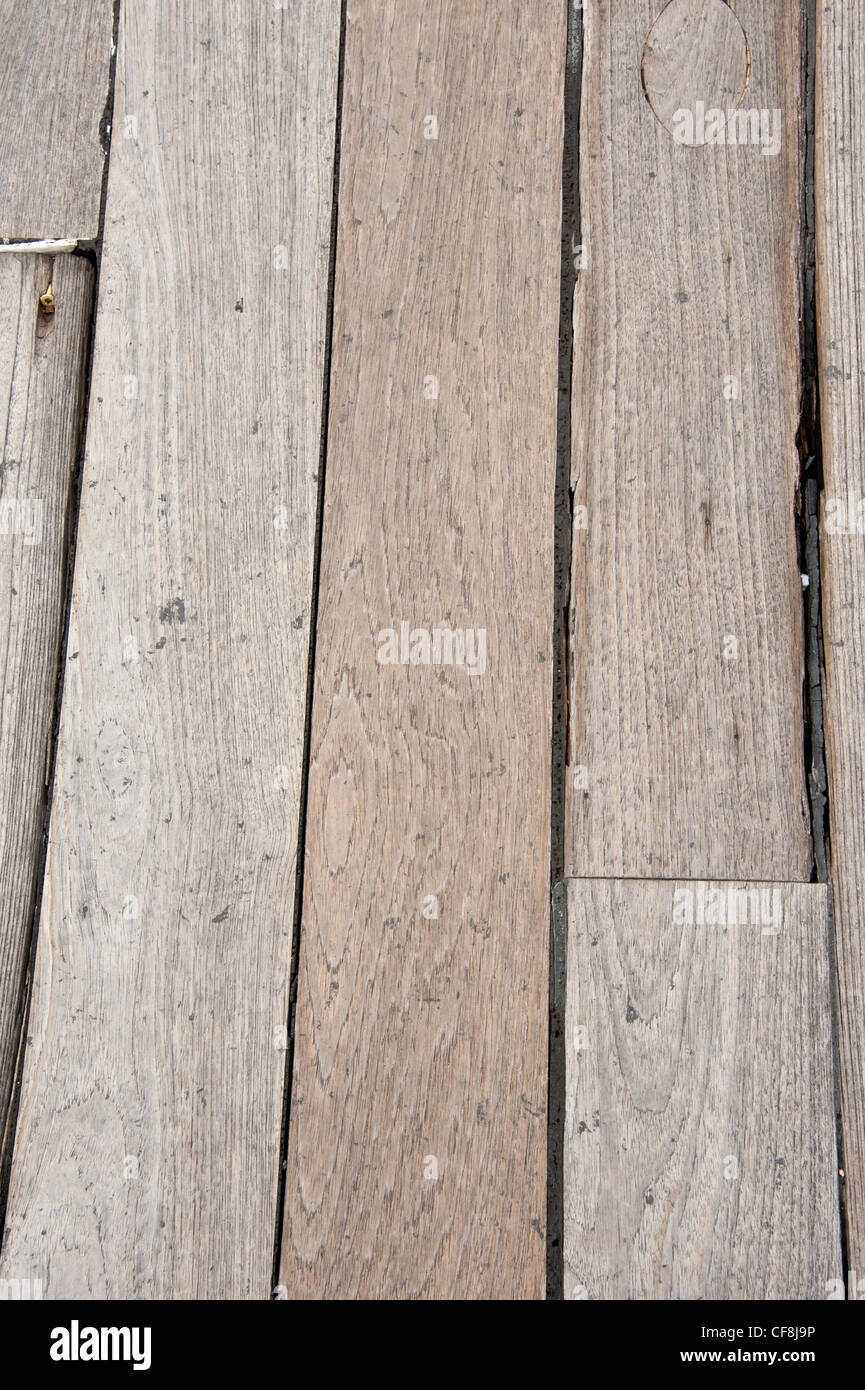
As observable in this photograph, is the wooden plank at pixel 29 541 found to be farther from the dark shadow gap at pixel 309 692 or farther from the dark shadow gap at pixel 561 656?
the dark shadow gap at pixel 561 656

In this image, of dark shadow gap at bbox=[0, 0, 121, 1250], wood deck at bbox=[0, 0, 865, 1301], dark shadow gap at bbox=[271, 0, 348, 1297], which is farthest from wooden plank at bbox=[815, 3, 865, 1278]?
dark shadow gap at bbox=[0, 0, 121, 1250]

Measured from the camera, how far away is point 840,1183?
2.15ft

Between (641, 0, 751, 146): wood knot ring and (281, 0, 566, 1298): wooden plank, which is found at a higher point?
(641, 0, 751, 146): wood knot ring

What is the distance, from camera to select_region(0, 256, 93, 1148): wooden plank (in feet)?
2.27

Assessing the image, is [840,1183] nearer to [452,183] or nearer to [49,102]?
[452,183]

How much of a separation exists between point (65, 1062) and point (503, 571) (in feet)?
1.58

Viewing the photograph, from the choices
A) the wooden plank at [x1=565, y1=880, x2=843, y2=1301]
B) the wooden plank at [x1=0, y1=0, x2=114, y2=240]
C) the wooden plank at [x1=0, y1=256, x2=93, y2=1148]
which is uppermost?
the wooden plank at [x1=0, y1=0, x2=114, y2=240]

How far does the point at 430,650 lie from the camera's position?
2.26 feet

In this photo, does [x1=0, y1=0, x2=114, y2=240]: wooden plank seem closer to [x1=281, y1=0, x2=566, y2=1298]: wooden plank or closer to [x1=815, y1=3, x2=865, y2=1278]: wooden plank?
[x1=281, y1=0, x2=566, y2=1298]: wooden plank

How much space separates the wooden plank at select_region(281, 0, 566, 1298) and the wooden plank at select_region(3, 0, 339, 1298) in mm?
29

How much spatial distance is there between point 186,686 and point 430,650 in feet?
0.61

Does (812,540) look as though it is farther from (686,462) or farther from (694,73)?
(694,73)

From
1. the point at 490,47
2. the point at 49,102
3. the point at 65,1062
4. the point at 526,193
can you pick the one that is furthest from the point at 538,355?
the point at 65,1062

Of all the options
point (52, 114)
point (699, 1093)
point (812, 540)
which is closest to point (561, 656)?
point (812, 540)
